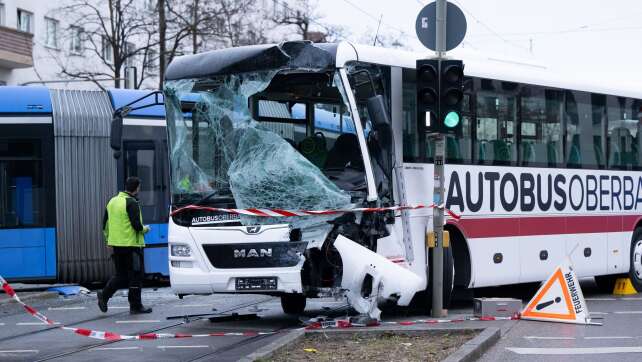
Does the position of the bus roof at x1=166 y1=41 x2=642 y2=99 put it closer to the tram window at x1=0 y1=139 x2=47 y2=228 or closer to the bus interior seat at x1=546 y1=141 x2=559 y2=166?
the bus interior seat at x1=546 y1=141 x2=559 y2=166

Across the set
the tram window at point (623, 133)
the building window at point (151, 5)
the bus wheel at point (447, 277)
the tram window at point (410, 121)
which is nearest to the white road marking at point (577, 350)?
the bus wheel at point (447, 277)

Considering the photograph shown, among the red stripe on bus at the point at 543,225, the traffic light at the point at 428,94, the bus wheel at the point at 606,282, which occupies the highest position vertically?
the traffic light at the point at 428,94

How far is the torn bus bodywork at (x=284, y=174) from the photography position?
496 inches

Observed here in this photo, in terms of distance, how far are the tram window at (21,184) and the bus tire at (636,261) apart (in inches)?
381

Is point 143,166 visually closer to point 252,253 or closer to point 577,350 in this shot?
point 252,253

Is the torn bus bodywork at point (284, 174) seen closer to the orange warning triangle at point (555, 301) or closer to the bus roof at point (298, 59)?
the bus roof at point (298, 59)

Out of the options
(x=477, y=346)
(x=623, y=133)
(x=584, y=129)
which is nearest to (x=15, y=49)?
(x=623, y=133)

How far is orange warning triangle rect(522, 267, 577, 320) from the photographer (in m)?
13.1

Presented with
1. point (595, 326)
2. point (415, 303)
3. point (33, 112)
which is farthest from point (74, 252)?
point (595, 326)

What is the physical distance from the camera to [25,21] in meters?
45.3

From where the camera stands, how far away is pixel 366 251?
1251 cm

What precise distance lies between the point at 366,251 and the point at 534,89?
16.3 ft

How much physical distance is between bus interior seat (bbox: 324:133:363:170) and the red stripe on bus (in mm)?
2059

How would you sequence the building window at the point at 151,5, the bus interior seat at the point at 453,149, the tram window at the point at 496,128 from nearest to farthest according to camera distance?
the bus interior seat at the point at 453,149, the tram window at the point at 496,128, the building window at the point at 151,5
